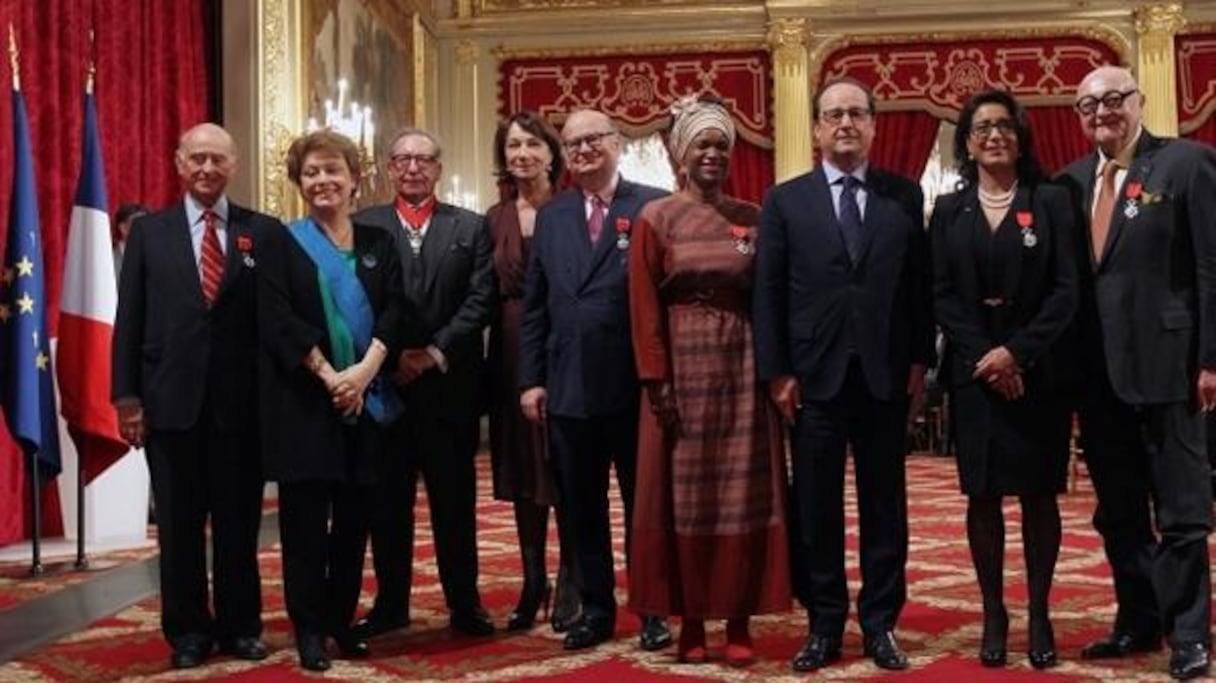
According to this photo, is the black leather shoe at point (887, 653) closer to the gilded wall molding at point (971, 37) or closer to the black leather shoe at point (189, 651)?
the black leather shoe at point (189, 651)

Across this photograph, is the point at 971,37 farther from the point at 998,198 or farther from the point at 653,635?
the point at 653,635

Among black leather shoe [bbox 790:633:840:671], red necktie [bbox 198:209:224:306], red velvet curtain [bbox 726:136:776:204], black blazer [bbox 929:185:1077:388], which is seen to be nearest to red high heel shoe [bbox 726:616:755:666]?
black leather shoe [bbox 790:633:840:671]

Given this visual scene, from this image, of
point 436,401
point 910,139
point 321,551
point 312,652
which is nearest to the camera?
point 312,652

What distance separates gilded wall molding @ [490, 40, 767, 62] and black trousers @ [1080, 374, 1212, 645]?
8994 millimetres

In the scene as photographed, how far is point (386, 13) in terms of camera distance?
10305mm

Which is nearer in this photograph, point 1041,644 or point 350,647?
point 1041,644

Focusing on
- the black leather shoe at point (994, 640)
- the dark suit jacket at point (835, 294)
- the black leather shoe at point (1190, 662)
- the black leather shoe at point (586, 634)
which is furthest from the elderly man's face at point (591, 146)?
the black leather shoe at point (1190, 662)

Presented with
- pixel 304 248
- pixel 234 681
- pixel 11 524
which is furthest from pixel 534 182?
pixel 11 524

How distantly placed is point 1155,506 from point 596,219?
5.07 feet

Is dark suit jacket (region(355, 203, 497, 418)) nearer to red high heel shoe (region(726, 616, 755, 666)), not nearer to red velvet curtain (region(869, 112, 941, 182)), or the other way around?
red high heel shoe (region(726, 616, 755, 666))

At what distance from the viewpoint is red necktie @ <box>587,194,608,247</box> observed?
362 centimetres

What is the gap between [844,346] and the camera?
126 inches

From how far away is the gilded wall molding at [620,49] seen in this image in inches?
469

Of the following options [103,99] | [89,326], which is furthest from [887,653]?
[103,99]
